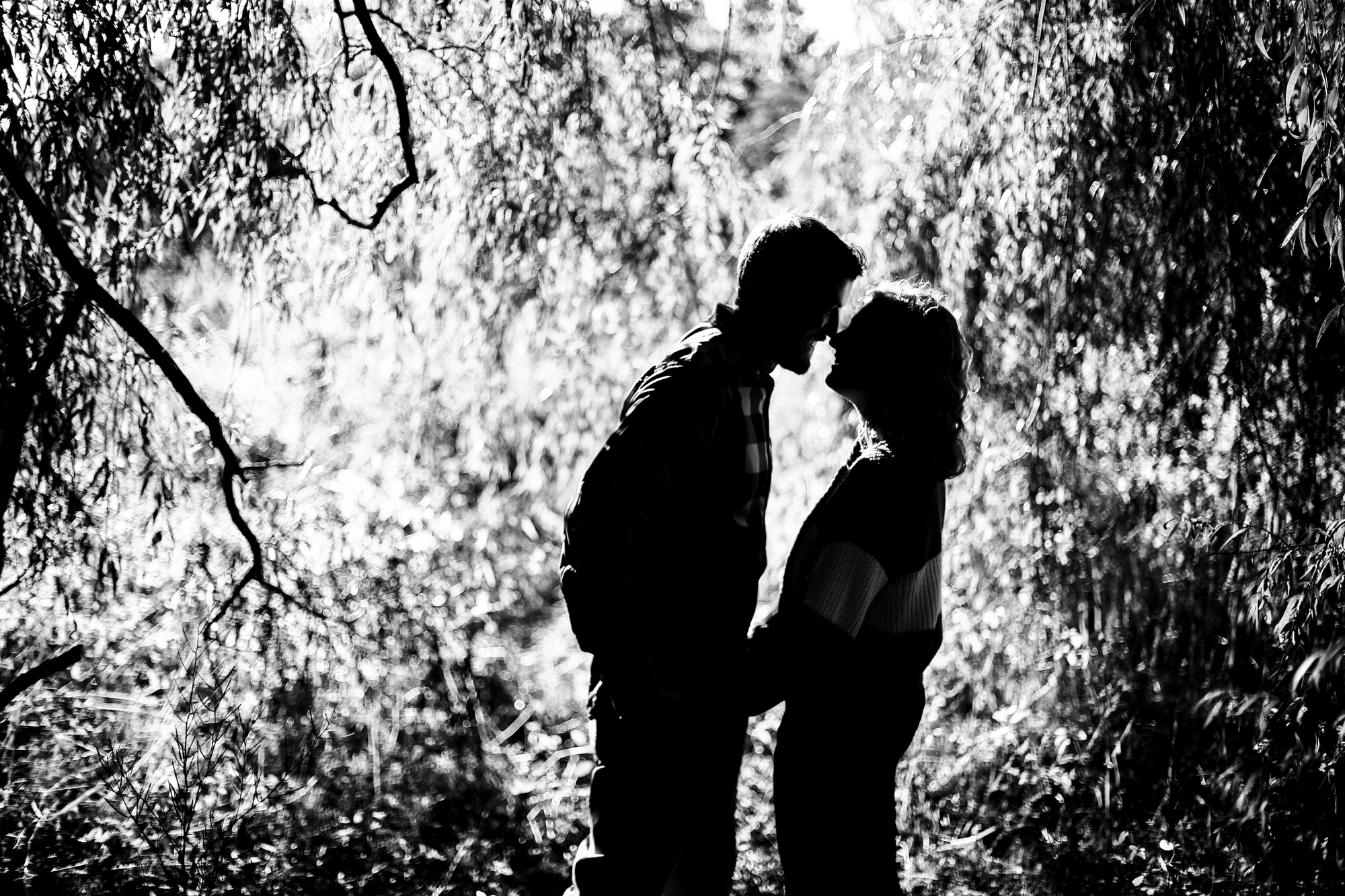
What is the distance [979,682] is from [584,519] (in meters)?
2.22

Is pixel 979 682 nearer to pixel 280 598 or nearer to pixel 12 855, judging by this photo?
pixel 280 598

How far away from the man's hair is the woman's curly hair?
10cm

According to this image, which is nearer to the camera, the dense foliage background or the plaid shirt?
the plaid shirt

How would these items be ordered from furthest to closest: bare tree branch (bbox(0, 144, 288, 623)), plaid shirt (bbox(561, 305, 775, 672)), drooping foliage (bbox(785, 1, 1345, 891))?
drooping foliage (bbox(785, 1, 1345, 891)) < bare tree branch (bbox(0, 144, 288, 623)) < plaid shirt (bbox(561, 305, 775, 672))

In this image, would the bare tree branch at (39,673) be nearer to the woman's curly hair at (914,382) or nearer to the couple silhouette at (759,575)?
the couple silhouette at (759,575)

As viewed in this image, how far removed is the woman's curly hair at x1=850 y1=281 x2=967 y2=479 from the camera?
1.61 meters

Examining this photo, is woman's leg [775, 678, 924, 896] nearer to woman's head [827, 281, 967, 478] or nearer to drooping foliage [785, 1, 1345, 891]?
woman's head [827, 281, 967, 478]

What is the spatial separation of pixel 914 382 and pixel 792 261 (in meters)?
0.26

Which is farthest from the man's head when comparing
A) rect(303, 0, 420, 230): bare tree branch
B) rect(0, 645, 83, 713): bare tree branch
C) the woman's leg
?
rect(0, 645, 83, 713): bare tree branch

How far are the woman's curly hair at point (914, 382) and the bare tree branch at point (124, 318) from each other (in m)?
1.53

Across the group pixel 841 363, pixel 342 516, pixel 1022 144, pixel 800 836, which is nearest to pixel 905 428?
pixel 841 363

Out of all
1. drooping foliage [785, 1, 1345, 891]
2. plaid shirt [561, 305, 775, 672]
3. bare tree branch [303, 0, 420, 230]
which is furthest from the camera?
bare tree branch [303, 0, 420, 230]

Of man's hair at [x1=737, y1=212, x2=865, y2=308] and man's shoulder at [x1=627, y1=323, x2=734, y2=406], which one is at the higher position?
man's hair at [x1=737, y1=212, x2=865, y2=308]

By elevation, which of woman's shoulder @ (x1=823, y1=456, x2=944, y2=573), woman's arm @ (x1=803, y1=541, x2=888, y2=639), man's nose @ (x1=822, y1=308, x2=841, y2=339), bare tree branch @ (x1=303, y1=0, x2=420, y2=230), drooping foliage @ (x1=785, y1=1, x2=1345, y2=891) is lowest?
woman's arm @ (x1=803, y1=541, x2=888, y2=639)
